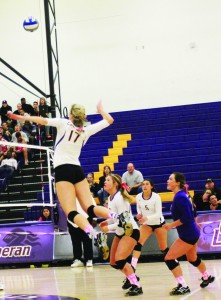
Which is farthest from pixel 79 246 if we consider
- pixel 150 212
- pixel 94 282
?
pixel 150 212

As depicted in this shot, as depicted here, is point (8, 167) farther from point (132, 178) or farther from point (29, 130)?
point (132, 178)

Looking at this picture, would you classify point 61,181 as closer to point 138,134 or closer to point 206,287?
point 206,287

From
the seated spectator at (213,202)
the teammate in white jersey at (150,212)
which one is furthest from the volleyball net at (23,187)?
the teammate in white jersey at (150,212)

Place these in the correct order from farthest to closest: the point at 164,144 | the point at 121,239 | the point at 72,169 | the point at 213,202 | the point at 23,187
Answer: the point at 164,144 → the point at 23,187 → the point at 213,202 → the point at 121,239 → the point at 72,169

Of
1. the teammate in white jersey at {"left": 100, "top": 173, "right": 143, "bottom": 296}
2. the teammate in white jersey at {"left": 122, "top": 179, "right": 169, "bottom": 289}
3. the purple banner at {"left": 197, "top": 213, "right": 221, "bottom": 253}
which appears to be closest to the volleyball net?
the purple banner at {"left": 197, "top": 213, "right": 221, "bottom": 253}

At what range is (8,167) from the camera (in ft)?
55.8

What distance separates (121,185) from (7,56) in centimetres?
1685

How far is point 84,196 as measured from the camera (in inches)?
271

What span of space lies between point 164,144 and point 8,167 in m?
4.93

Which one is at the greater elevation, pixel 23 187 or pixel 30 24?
pixel 30 24

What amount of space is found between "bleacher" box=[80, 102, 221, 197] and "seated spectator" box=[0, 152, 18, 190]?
2.57 meters

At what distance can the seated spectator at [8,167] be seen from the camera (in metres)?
17.0

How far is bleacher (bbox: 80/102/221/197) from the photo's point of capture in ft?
56.3

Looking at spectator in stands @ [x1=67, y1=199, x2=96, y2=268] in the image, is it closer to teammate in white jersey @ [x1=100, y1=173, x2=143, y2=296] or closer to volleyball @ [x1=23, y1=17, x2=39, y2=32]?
teammate in white jersey @ [x1=100, y1=173, x2=143, y2=296]
